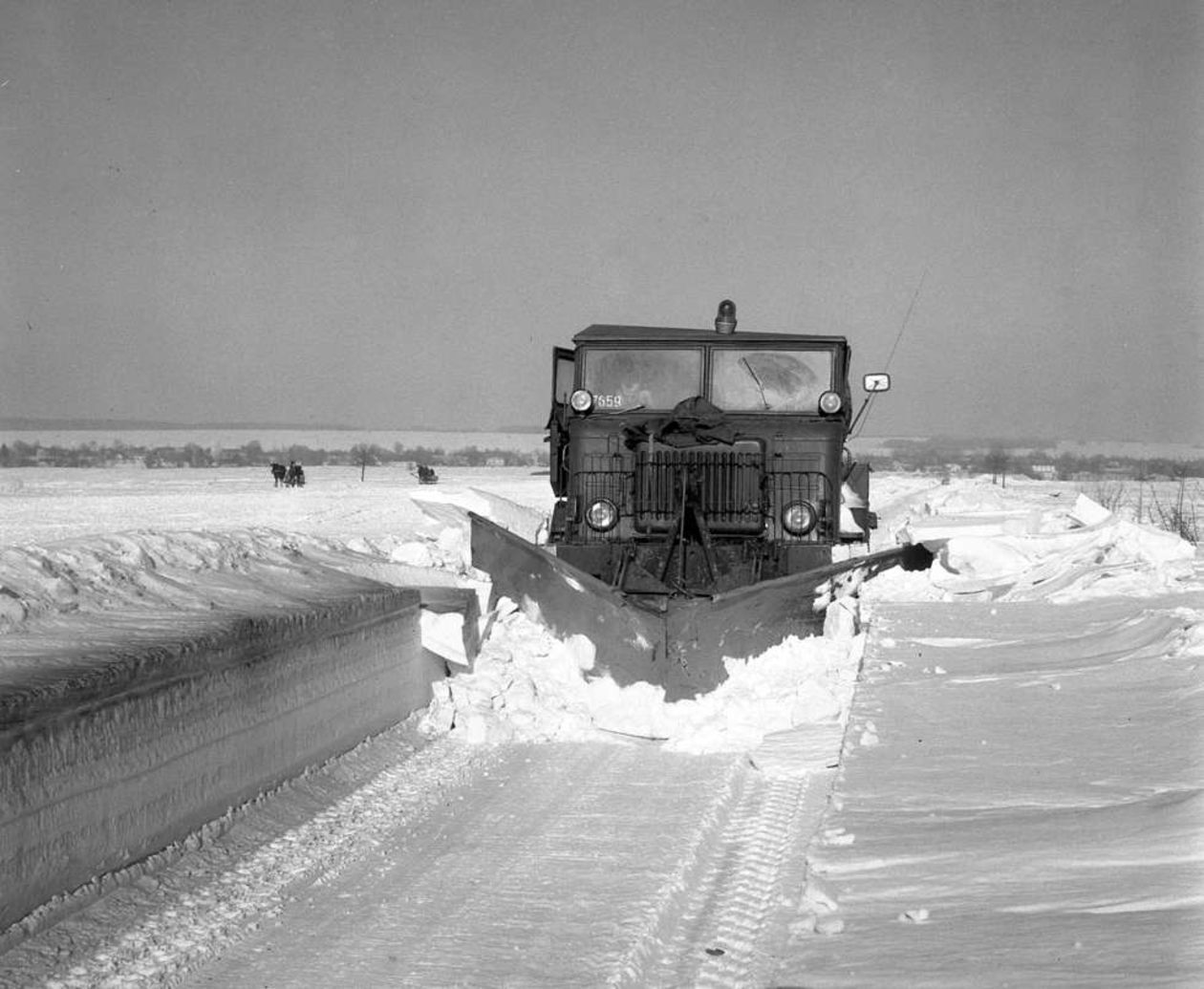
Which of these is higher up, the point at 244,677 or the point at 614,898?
the point at 244,677

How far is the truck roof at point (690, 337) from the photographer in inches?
395

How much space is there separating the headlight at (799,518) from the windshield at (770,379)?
0.85 meters

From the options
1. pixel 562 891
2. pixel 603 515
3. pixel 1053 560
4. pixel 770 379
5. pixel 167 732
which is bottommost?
pixel 562 891

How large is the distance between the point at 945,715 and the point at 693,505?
14.2 ft

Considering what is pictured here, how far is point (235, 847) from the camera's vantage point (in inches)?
214

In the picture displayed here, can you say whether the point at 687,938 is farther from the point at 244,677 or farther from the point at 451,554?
the point at 451,554

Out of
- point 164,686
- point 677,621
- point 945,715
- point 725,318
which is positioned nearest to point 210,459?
point 725,318

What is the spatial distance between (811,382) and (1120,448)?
90.2 meters

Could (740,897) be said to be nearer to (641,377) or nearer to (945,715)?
(945,715)

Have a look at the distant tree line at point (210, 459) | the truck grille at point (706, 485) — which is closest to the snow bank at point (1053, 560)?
the truck grille at point (706, 485)

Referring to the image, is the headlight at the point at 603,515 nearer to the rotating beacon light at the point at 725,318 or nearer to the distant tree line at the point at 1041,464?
the rotating beacon light at the point at 725,318

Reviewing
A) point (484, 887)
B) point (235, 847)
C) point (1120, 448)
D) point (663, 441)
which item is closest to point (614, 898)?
point (484, 887)

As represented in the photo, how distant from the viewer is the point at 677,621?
26.8ft

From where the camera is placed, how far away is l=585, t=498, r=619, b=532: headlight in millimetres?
9570
